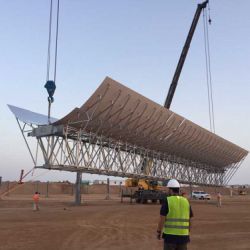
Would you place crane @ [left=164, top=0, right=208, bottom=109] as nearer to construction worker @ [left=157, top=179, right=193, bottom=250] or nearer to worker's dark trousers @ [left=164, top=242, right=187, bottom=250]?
construction worker @ [left=157, top=179, right=193, bottom=250]

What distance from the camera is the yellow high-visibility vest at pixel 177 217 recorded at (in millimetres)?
6266

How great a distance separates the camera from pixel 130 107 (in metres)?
36.8

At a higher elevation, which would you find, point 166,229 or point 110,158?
point 110,158

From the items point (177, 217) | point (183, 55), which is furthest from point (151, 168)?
point (177, 217)

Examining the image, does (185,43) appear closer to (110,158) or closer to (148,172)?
(148,172)

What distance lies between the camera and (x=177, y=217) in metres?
6.31

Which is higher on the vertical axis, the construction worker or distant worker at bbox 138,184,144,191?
distant worker at bbox 138,184,144,191

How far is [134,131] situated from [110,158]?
12.6 ft

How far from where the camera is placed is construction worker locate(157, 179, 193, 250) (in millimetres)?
6218

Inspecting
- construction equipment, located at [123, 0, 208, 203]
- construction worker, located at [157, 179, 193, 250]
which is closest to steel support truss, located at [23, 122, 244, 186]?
construction equipment, located at [123, 0, 208, 203]

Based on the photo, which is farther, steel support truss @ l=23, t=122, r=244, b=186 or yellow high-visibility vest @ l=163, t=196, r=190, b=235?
steel support truss @ l=23, t=122, r=244, b=186

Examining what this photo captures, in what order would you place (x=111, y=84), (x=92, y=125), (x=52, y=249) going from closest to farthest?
(x=52, y=249) < (x=111, y=84) < (x=92, y=125)

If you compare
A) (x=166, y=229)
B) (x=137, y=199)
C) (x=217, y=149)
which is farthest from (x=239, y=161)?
(x=166, y=229)

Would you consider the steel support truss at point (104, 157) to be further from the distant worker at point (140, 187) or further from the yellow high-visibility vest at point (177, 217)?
the yellow high-visibility vest at point (177, 217)
